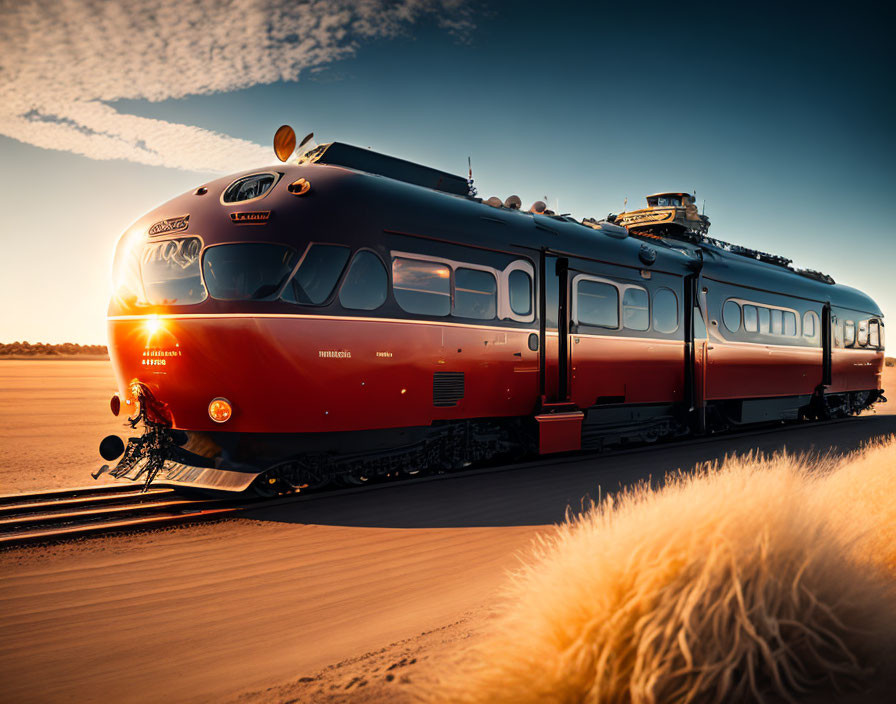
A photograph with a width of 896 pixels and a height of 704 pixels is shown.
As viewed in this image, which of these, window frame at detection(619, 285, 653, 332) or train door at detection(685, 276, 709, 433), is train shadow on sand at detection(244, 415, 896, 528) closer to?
train door at detection(685, 276, 709, 433)

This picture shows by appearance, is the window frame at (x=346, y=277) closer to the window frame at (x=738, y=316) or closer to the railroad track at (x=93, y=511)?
the railroad track at (x=93, y=511)

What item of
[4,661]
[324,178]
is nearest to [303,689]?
[4,661]

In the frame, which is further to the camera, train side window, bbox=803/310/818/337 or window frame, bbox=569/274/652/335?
train side window, bbox=803/310/818/337

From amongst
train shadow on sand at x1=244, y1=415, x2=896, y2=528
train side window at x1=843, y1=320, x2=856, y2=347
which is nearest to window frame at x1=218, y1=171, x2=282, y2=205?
train shadow on sand at x1=244, y1=415, x2=896, y2=528

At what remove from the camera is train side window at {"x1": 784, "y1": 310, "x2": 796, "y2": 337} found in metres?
14.4

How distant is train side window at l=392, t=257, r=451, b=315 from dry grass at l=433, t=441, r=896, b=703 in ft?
14.1

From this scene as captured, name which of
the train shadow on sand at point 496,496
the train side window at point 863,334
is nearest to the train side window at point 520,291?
the train shadow on sand at point 496,496

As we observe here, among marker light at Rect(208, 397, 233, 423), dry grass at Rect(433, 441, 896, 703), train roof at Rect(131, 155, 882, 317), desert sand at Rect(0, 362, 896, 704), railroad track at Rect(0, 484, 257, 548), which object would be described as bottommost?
desert sand at Rect(0, 362, 896, 704)

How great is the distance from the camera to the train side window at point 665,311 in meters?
10.6

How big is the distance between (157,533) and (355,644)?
10.3 ft

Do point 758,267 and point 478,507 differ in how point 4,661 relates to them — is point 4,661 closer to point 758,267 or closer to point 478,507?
point 478,507

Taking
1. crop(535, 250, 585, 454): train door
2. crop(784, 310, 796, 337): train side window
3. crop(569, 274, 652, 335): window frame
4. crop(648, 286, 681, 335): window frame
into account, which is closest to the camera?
crop(535, 250, 585, 454): train door

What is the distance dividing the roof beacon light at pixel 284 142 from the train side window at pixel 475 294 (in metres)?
2.80

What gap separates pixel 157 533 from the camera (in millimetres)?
5668
